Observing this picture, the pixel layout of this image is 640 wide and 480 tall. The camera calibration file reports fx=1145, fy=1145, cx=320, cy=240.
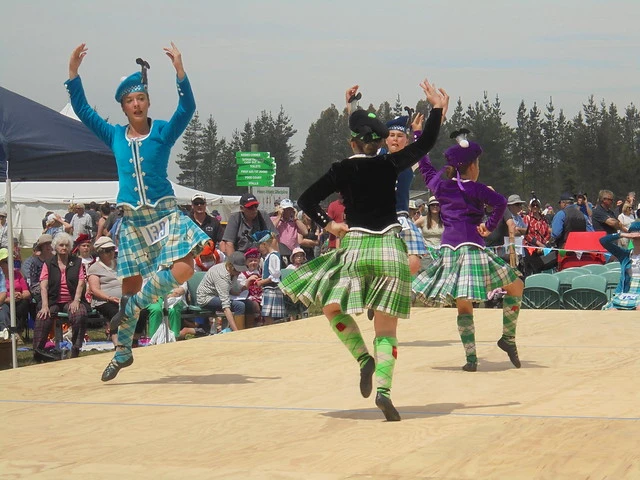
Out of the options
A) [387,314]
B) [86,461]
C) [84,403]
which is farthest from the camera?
[84,403]

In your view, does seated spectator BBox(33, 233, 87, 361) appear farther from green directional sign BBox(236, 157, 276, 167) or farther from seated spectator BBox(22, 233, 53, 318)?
green directional sign BBox(236, 157, 276, 167)

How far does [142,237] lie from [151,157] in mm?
555

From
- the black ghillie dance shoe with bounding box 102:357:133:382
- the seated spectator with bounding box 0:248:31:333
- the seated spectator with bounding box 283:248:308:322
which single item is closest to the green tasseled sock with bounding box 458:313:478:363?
the black ghillie dance shoe with bounding box 102:357:133:382

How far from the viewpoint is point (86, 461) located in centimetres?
523

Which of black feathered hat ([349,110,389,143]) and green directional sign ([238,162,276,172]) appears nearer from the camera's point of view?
black feathered hat ([349,110,389,143])

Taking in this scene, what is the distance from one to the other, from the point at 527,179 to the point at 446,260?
88.6 meters

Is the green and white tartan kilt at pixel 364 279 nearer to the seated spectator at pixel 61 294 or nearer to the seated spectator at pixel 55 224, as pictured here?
the seated spectator at pixel 61 294

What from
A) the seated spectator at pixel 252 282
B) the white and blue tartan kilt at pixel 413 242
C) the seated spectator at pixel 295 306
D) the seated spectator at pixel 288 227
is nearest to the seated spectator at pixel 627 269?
the white and blue tartan kilt at pixel 413 242

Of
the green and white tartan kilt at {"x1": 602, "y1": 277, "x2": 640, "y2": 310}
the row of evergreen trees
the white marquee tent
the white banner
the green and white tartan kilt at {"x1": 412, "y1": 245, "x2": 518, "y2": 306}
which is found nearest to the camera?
the green and white tartan kilt at {"x1": 412, "y1": 245, "x2": 518, "y2": 306}

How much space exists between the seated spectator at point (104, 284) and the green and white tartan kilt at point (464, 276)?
4.90m

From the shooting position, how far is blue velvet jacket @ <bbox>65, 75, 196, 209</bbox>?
25.8 ft

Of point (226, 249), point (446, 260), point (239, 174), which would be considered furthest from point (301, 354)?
point (239, 174)

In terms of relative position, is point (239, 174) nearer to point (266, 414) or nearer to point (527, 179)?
point (266, 414)

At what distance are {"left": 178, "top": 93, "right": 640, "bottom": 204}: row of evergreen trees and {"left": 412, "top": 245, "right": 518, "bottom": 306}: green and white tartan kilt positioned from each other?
58.9 meters
